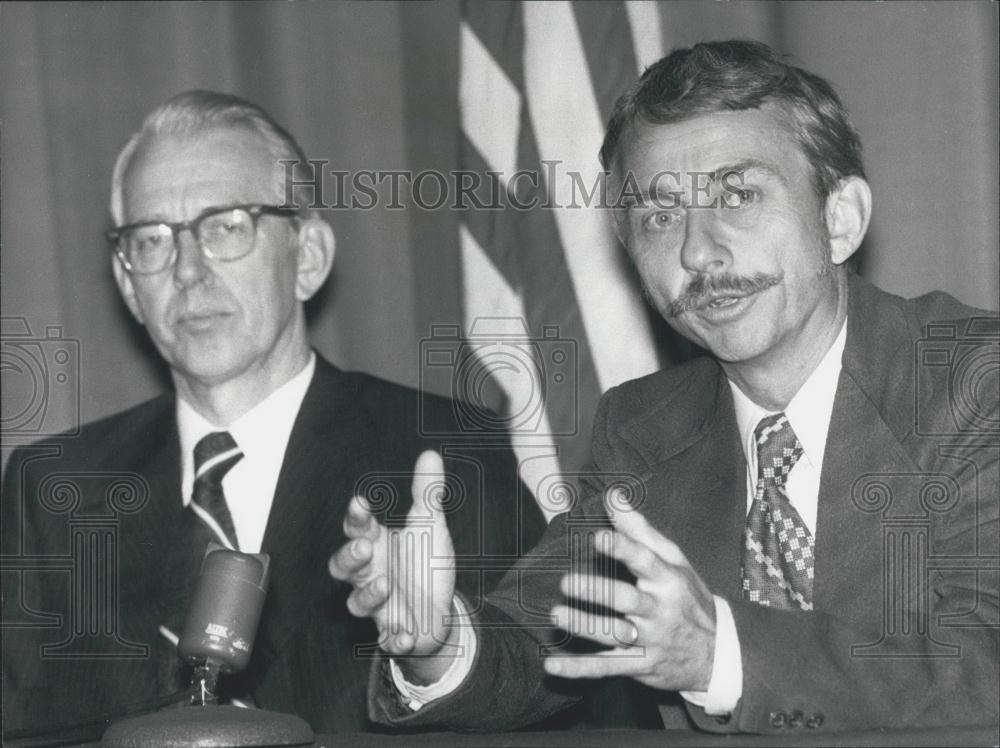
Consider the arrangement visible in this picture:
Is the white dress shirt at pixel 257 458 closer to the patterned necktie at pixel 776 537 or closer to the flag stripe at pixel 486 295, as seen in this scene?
the flag stripe at pixel 486 295

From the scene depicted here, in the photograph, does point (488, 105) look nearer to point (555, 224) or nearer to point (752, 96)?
point (555, 224)

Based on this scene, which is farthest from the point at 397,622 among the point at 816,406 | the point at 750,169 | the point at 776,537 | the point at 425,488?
the point at 750,169

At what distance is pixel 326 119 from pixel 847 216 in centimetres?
108

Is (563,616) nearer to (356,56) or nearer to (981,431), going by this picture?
(981,431)

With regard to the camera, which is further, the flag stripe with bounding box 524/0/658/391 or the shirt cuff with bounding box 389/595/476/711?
the flag stripe with bounding box 524/0/658/391

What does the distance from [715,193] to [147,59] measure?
4.29 feet

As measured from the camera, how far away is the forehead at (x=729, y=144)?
77.3 inches

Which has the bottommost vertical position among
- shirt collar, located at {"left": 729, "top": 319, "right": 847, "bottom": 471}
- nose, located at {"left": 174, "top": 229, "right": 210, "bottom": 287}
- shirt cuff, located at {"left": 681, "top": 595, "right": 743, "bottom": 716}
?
shirt cuff, located at {"left": 681, "top": 595, "right": 743, "bottom": 716}

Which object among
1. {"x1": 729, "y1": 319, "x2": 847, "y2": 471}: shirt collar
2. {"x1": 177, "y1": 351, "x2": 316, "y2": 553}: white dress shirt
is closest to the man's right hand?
{"x1": 729, "y1": 319, "x2": 847, "y2": 471}: shirt collar

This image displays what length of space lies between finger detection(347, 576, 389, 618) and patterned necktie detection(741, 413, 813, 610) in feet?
2.08

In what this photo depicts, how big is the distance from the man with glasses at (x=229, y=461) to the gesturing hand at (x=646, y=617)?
36.1 inches

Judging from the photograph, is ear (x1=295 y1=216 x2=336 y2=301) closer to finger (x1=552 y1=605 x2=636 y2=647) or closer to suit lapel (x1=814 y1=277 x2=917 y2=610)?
suit lapel (x1=814 y1=277 x2=917 y2=610)

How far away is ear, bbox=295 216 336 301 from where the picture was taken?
2.49 metres

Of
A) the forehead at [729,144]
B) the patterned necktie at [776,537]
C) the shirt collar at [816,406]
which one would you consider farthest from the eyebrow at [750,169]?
the patterned necktie at [776,537]
